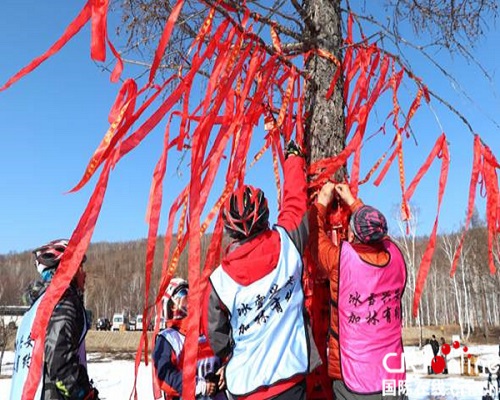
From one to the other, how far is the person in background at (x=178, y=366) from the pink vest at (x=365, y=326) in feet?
2.57

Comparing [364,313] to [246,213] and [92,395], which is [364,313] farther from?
[92,395]

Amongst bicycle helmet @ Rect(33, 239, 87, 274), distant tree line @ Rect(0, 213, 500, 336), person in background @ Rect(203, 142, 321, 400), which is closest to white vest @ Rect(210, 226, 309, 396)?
person in background @ Rect(203, 142, 321, 400)

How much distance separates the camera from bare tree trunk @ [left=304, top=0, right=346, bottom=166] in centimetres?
282

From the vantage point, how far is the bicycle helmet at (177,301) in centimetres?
318

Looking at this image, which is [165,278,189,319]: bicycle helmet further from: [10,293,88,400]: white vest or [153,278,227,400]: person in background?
[10,293,88,400]: white vest

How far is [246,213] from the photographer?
81.6 inches

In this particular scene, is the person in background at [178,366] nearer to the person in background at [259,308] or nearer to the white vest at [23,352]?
the person in background at [259,308]

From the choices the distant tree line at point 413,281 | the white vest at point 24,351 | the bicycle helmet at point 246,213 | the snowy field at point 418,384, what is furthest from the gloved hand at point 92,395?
the distant tree line at point 413,281

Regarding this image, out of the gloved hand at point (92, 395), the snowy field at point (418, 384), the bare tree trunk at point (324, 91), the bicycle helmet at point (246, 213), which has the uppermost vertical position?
the bare tree trunk at point (324, 91)

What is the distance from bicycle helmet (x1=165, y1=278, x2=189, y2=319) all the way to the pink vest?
1261mm

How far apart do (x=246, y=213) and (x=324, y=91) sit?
1176 mm

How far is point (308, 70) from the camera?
118 inches

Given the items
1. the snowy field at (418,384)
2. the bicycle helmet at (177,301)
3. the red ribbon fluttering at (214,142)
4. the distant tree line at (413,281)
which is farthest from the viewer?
the distant tree line at (413,281)

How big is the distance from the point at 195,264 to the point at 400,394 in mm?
1205
